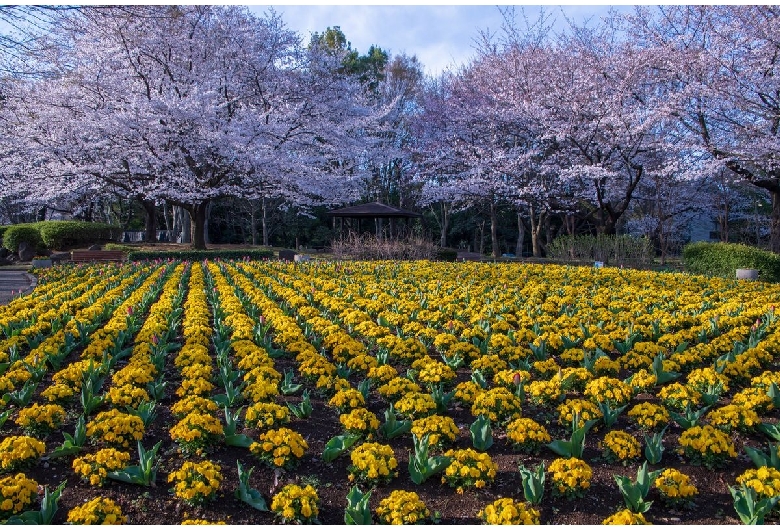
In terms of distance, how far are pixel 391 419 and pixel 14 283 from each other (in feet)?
45.0

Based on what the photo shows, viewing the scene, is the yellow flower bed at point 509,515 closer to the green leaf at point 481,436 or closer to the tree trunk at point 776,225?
the green leaf at point 481,436

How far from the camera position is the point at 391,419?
4109mm

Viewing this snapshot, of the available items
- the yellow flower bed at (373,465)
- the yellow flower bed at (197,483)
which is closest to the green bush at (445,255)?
the yellow flower bed at (373,465)

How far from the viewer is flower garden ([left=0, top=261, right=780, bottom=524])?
3207 mm

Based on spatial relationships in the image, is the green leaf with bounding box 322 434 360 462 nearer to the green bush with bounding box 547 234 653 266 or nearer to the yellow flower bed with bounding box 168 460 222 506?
the yellow flower bed with bounding box 168 460 222 506

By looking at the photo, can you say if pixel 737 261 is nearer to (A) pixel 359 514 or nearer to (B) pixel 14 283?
(A) pixel 359 514

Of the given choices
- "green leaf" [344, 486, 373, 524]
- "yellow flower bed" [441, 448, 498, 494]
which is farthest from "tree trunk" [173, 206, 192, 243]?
"green leaf" [344, 486, 373, 524]

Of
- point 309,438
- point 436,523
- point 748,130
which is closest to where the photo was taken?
point 436,523

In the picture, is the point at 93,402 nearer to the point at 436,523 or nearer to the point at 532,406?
the point at 436,523

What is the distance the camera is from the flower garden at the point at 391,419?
3.21 m

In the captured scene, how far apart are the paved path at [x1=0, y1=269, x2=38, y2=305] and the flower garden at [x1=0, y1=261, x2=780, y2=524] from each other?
435 cm

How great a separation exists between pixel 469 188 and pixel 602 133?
6.24 meters

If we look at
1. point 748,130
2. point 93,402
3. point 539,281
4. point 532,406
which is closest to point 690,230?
point 748,130

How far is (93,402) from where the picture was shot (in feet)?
14.5
